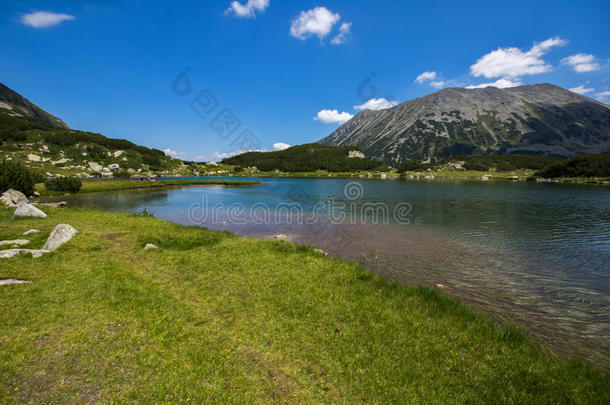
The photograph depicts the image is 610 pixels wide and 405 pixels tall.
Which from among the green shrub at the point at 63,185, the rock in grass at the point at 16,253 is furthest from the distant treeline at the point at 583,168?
the green shrub at the point at 63,185

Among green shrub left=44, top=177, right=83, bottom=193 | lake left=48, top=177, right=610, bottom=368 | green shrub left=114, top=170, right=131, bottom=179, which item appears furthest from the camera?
green shrub left=114, top=170, right=131, bottom=179

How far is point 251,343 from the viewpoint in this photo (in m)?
8.17

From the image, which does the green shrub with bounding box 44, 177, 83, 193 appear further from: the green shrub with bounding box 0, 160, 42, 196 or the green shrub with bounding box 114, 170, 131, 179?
the green shrub with bounding box 114, 170, 131, 179

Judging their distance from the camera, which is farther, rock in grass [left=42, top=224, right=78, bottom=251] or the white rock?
the white rock

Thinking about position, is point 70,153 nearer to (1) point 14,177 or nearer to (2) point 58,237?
(1) point 14,177

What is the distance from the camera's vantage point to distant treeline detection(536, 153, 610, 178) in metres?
140

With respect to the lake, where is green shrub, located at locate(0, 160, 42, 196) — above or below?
above

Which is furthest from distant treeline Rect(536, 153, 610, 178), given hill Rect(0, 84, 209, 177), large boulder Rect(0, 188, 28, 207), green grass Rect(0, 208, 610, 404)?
hill Rect(0, 84, 209, 177)

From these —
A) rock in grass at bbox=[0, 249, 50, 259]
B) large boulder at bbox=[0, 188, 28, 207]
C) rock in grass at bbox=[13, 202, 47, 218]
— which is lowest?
rock in grass at bbox=[0, 249, 50, 259]

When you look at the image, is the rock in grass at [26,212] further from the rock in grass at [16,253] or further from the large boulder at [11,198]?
the rock in grass at [16,253]

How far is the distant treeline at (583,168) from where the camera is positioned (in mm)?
139525

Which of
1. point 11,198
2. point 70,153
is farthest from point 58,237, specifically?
point 70,153

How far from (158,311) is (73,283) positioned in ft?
17.4

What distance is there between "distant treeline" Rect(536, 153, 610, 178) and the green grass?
207359mm
